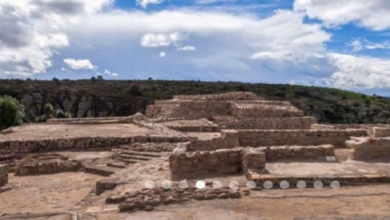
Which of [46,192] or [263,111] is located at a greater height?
[263,111]

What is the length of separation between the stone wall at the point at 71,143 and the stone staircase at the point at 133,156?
2.37 meters

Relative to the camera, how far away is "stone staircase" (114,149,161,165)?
1379cm

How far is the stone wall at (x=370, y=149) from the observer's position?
34.4 feet

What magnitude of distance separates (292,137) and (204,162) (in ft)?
14.0

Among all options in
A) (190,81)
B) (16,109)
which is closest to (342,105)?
(190,81)

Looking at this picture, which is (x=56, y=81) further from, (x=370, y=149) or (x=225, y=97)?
(x=370, y=149)

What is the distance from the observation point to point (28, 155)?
53.9 ft

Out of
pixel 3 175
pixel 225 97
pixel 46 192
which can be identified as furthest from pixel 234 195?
pixel 225 97

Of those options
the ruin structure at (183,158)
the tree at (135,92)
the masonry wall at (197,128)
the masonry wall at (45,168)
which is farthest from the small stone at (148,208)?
the tree at (135,92)

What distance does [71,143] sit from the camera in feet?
58.1

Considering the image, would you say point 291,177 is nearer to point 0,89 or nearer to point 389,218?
point 389,218

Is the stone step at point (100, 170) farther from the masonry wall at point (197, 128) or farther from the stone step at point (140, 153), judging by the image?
the masonry wall at point (197, 128)

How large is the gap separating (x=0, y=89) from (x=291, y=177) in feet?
198

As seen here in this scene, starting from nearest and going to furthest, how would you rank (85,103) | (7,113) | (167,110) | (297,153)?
(297,153)
(167,110)
(7,113)
(85,103)
